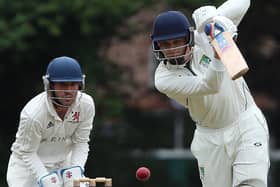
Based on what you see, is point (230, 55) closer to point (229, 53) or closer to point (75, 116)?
point (229, 53)

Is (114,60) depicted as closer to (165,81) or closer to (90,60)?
(90,60)

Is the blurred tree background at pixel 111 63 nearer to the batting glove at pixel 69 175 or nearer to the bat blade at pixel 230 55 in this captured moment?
the batting glove at pixel 69 175

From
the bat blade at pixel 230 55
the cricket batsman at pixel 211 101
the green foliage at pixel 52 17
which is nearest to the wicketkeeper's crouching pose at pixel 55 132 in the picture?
the cricket batsman at pixel 211 101

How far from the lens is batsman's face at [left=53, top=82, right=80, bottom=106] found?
8.69 m

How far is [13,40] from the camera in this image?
1465cm

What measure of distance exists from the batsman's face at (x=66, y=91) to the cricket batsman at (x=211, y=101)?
2.04 ft

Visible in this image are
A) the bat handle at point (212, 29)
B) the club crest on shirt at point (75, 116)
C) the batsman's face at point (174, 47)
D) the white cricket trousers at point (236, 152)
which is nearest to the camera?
the bat handle at point (212, 29)

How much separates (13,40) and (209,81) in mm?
6877

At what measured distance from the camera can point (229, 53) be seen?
763 cm

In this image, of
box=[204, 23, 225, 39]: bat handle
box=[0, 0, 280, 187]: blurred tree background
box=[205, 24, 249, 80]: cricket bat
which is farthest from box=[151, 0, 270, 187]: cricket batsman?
box=[0, 0, 280, 187]: blurred tree background

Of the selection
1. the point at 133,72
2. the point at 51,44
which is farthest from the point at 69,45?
the point at 133,72

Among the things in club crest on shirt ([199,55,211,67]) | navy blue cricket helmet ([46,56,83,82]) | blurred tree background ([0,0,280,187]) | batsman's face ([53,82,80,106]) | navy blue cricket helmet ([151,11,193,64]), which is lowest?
blurred tree background ([0,0,280,187])

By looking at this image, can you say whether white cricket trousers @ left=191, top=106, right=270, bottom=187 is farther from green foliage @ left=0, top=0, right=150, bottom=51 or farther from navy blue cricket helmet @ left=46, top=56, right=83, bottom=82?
green foliage @ left=0, top=0, right=150, bottom=51

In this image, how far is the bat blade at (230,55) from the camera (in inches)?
295
